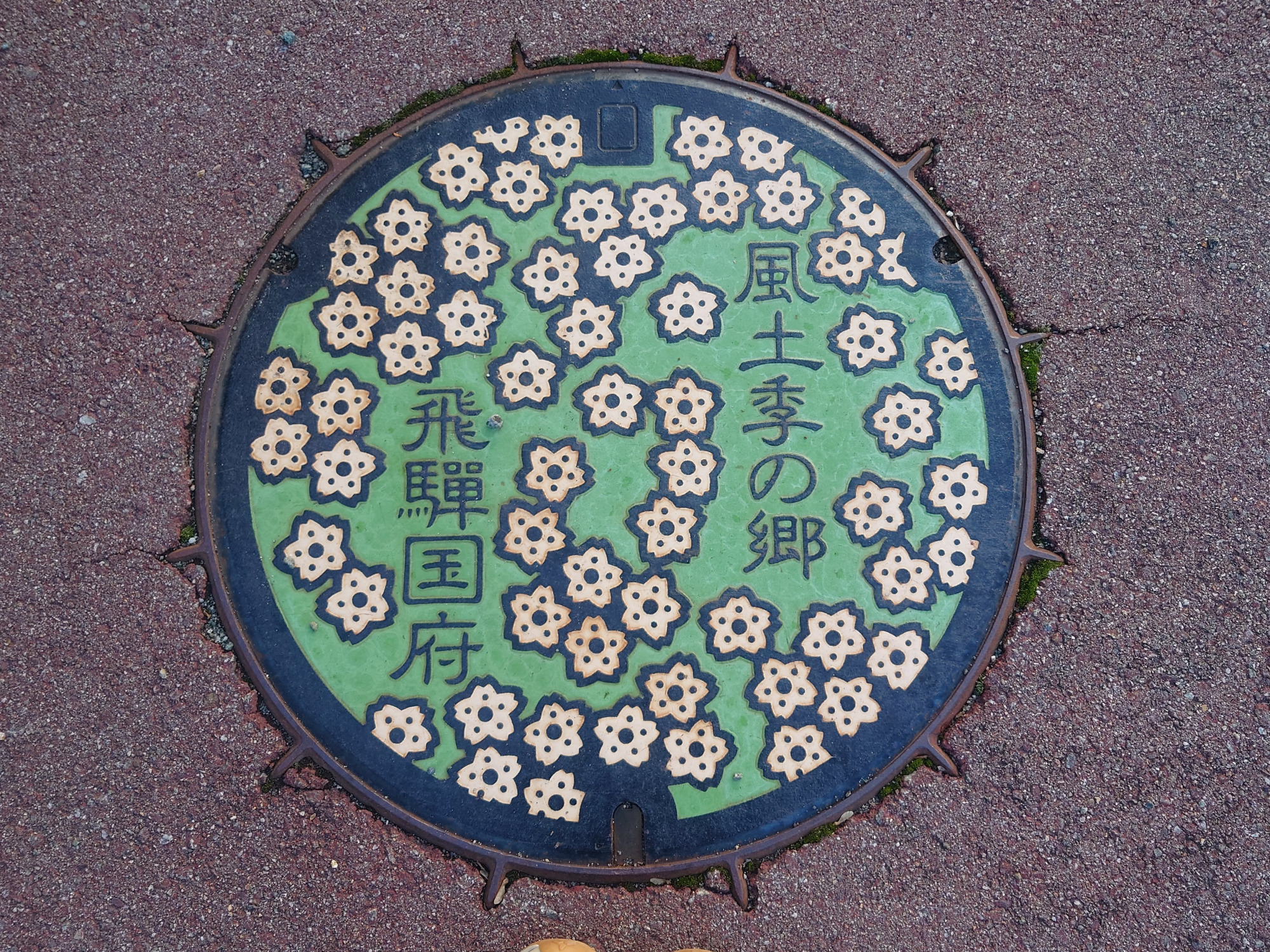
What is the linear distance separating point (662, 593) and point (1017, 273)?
1.37 m

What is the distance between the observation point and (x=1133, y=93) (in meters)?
2.28

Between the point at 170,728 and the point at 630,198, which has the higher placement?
the point at 630,198

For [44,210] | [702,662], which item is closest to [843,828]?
[702,662]

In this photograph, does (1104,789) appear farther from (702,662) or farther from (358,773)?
(358,773)

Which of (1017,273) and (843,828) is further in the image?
(1017,273)

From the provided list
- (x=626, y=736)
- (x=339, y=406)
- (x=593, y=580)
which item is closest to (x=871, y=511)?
(x=593, y=580)

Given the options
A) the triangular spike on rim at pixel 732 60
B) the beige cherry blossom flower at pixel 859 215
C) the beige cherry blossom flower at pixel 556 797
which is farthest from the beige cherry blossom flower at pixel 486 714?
the triangular spike on rim at pixel 732 60

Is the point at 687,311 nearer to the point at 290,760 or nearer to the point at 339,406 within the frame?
the point at 339,406

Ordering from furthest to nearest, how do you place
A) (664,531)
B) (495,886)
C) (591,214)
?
1. (591,214)
2. (664,531)
3. (495,886)

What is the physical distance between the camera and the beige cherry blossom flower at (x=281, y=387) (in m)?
2.11

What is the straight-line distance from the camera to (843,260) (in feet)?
7.16

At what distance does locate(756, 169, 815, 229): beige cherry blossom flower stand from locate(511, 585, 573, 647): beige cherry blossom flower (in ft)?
3.99

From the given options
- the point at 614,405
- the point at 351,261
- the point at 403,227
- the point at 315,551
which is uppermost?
the point at 403,227

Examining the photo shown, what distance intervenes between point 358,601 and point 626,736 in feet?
2.60
